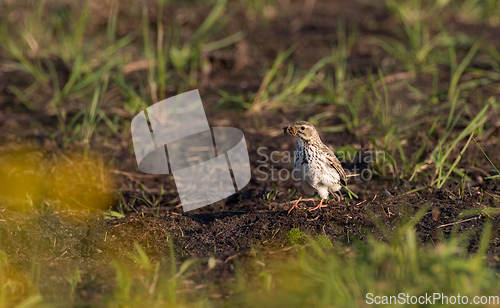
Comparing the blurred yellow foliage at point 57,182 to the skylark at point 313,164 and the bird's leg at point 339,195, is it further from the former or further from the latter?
the bird's leg at point 339,195

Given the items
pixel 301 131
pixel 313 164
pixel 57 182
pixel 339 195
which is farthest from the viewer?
pixel 57 182

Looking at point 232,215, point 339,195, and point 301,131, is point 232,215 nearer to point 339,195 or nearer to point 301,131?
point 301,131

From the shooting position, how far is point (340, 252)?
3.65 metres

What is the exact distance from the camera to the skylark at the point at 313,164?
4727 millimetres

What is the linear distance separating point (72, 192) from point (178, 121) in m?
1.84

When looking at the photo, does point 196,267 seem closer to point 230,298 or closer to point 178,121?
point 230,298

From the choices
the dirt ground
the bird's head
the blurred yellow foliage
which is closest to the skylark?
the bird's head

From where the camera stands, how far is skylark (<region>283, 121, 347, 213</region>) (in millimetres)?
4727

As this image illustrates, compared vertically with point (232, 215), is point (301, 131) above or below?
above

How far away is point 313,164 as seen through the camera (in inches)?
186

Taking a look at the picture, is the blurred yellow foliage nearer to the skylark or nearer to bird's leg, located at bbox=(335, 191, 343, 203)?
the skylark

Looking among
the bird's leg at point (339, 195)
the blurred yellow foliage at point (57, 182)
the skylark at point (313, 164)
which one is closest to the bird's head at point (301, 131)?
the skylark at point (313, 164)

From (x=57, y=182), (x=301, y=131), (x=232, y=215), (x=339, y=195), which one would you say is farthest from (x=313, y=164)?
(x=57, y=182)

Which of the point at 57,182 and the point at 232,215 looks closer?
the point at 232,215
